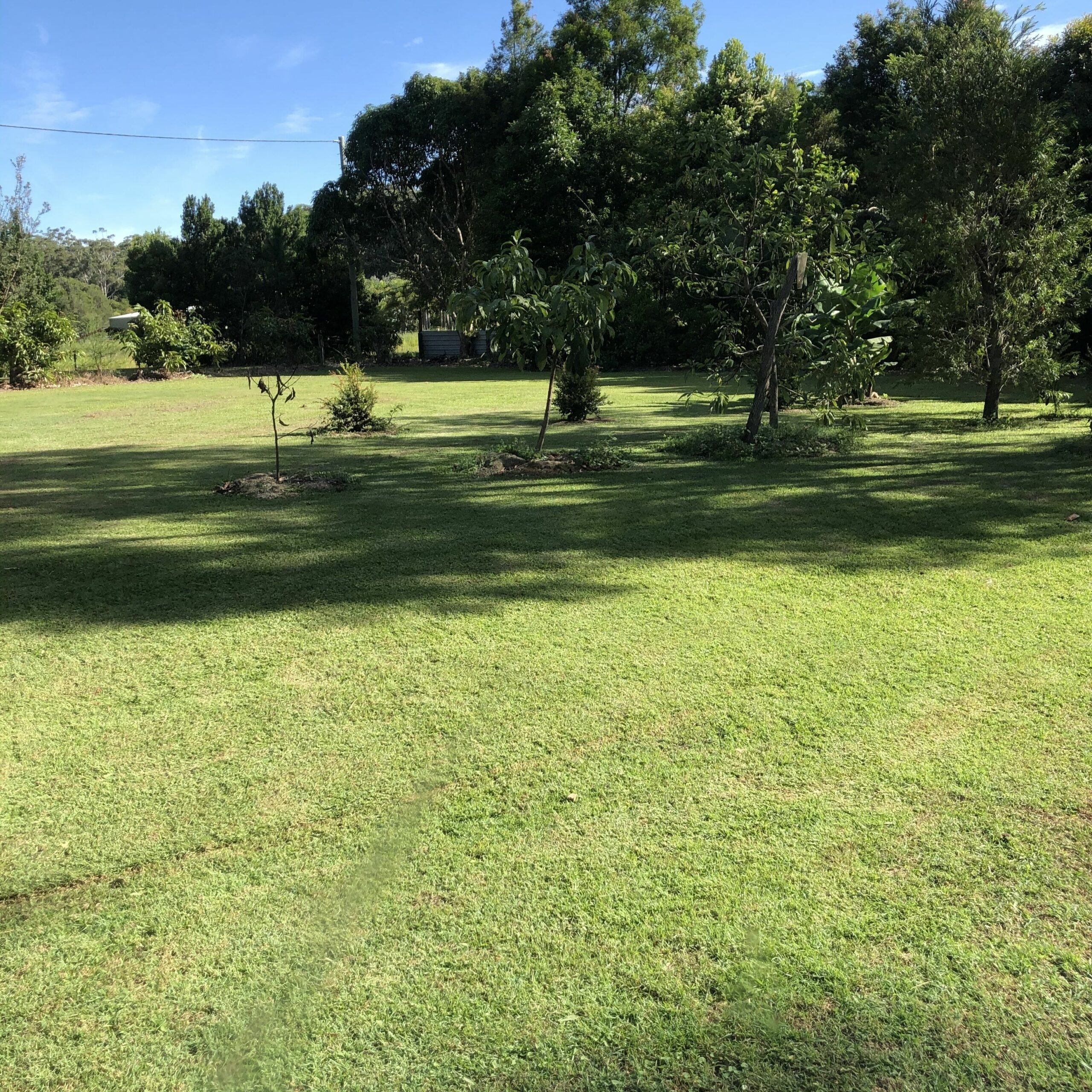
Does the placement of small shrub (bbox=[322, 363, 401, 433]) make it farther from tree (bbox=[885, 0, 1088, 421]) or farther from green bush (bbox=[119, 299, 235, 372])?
green bush (bbox=[119, 299, 235, 372])

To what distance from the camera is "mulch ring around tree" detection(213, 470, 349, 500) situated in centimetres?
768

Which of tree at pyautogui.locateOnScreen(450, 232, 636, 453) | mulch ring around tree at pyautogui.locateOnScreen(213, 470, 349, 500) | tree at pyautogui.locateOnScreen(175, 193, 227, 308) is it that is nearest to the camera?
mulch ring around tree at pyautogui.locateOnScreen(213, 470, 349, 500)

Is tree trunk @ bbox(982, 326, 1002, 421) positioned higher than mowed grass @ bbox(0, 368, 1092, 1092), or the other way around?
tree trunk @ bbox(982, 326, 1002, 421)

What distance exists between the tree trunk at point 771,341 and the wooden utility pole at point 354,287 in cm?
2254

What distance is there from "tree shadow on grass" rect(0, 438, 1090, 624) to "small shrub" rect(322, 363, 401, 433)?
301 cm

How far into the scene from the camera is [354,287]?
29969 mm

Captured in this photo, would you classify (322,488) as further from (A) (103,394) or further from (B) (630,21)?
(B) (630,21)

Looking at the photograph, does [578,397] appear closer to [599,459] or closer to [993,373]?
[599,459]

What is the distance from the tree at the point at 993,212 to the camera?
36.5ft

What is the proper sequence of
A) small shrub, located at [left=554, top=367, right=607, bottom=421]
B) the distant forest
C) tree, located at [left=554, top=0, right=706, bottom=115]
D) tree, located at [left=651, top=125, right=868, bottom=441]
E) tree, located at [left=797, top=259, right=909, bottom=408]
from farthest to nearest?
tree, located at [left=554, top=0, right=706, bottom=115] → small shrub, located at [left=554, top=367, right=607, bottom=421] → the distant forest → tree, located at [left=797, top=259, right=909, bottom=408] → tree, located at [left=651, top=125, right=868, bottom=441]

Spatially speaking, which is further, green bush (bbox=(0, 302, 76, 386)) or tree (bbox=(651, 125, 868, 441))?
green bush (bbox=(0, 302, 76, 386))

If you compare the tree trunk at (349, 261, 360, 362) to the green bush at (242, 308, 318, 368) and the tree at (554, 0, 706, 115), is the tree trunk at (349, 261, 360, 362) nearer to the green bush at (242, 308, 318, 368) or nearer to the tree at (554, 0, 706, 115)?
the green bush at (242, 308, 318, 368)

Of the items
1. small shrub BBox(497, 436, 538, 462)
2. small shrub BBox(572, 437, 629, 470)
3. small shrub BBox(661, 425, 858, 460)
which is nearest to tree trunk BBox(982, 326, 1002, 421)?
small shrub BBox(661, 425, 858, 460)

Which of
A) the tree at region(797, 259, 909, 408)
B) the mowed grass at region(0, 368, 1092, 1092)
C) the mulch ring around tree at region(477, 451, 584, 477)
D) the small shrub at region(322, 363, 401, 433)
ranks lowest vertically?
the mowed grass at region(0, 368, 1092, 1092)
